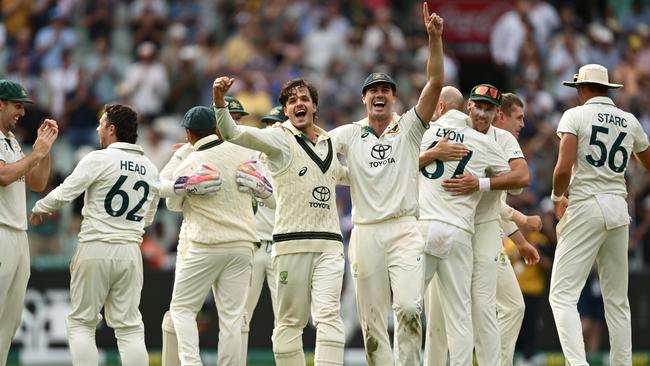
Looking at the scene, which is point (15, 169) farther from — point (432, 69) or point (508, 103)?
point (508, 103)

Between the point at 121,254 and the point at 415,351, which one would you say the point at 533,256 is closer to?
the point at 415,351

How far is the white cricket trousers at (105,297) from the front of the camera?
12.7 meters

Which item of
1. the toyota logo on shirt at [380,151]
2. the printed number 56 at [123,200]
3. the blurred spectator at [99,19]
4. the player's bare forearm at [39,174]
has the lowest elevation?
the printed number 56 at [123,200]

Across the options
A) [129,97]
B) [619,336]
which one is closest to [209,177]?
[619,336]

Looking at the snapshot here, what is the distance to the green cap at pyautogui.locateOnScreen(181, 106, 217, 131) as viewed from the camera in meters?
13.4

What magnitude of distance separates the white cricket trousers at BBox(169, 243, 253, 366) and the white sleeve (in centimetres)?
136

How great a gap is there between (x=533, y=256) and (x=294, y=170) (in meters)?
2.93

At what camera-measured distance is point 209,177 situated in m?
13.2

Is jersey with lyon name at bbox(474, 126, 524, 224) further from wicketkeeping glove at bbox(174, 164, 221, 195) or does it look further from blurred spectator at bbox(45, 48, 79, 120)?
blurred spectator at bbox(45, 48, 79, 120)

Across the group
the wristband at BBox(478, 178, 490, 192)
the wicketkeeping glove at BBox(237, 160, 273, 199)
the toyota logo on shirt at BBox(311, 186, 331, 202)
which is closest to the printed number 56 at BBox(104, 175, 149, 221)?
the wicketkeeping glove at BBox(237, 160, 273, 199)

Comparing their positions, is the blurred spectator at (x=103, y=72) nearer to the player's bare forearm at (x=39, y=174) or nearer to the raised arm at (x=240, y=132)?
the player's bare forearm at (x=39, y=174)

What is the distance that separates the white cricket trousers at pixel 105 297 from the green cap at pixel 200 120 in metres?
1.34

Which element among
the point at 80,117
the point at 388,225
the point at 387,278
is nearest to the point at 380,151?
the point at 388,225

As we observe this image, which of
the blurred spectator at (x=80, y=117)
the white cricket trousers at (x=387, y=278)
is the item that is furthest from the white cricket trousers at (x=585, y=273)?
the blurred spectator at (x=80, y=117)
